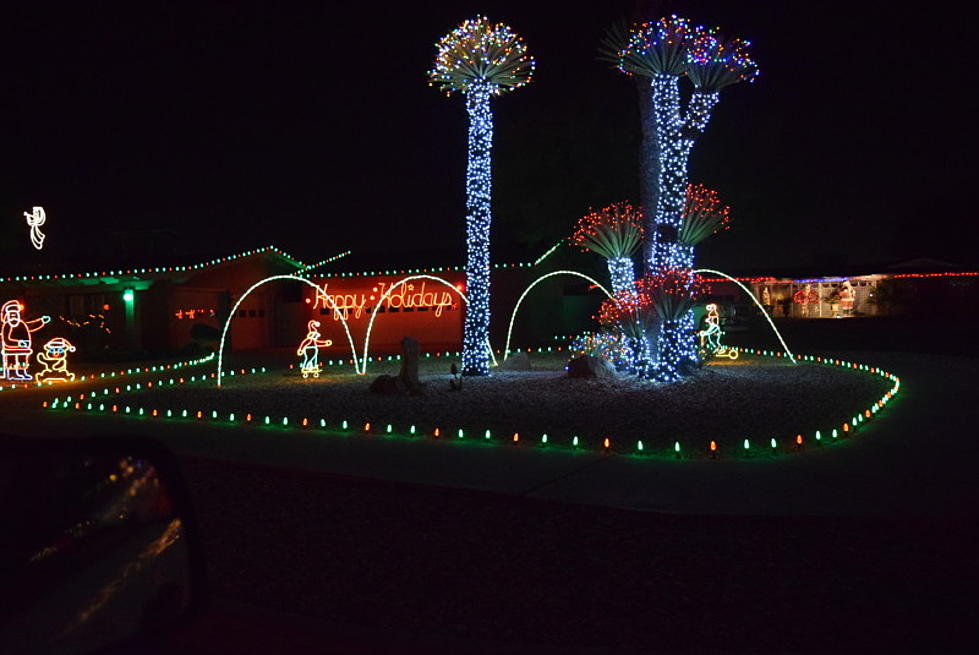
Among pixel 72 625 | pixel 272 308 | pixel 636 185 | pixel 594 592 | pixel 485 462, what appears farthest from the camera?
pixel 272 308

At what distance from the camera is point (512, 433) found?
10406 millimetres

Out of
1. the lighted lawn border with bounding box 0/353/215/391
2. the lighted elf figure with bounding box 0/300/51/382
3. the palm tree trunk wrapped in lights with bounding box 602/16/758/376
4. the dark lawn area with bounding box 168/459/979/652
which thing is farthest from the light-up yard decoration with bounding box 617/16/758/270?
the lighted elf figure with bounding box 0/300/51/382

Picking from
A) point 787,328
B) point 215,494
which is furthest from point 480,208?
point 787,328

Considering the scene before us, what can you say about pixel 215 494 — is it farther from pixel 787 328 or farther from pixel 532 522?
pixel 787 328

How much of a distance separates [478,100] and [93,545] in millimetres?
16423

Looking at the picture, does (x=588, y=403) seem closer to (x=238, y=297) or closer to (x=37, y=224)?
(x=238, y=297)

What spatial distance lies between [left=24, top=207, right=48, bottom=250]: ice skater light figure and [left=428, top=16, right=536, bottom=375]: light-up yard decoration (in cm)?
2104

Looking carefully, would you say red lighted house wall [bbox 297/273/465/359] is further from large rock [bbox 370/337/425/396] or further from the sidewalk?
the sidewalk

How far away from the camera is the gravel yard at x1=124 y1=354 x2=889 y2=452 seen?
10352 millimetres

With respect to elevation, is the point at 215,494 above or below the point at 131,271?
below

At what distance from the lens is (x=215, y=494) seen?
783cm

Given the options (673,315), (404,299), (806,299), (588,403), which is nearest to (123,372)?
(404,299)

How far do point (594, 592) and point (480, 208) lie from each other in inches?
540

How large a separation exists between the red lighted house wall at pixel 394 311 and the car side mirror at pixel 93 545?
1070 inches
